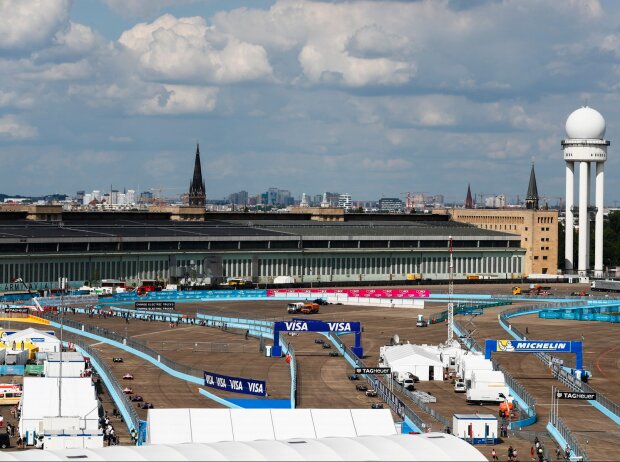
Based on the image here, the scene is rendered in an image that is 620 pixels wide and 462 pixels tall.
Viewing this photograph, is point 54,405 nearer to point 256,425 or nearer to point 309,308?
point 256,425

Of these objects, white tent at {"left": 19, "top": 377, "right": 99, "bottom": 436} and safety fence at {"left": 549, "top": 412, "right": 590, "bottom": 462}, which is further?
white tent at {"left": 19, "top": 377, "right": 99, "bottom": 436}

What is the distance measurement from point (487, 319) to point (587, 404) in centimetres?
4860

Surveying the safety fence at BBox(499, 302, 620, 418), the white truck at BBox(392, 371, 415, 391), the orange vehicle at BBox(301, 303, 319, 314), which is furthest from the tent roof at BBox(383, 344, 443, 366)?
the orange vehicle at BBox(301, 303, 319, 314)

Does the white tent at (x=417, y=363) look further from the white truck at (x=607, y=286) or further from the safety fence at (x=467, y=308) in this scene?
the white truck at (x=607, y=286)

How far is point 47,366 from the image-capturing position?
76000 mm

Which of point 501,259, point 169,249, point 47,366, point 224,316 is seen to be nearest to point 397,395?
point 47,366

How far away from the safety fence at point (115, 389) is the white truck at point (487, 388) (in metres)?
20.1

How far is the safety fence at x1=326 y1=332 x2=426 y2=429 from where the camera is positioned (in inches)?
2608

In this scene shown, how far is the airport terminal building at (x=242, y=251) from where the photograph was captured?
149 m

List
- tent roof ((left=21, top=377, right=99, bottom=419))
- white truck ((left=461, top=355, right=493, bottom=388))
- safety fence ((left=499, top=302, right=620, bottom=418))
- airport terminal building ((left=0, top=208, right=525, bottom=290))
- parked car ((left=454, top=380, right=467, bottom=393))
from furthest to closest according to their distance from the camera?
1. airport terminal building ((left=0, top=208, right=525, bottom=290))
2. parked car ((left=454, top=380, right=467, bottom=393))
3. white truck ((left=461, top=355, right=493, bottom=388))
4. safety fence ((left=499, top=302, right=620, bottom=418))
5. tent roof ((left=21, top=377, right=99, bottom=419))

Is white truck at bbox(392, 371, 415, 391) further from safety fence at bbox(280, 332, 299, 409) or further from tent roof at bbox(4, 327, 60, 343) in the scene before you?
tent roof at bbox(4, 327, 60, 343)

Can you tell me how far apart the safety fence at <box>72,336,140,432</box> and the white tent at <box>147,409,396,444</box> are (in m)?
Answer: 9.66

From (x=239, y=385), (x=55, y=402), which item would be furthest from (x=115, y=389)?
(x=55, y=402)

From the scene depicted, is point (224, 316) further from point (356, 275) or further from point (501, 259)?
point (501, 259)
